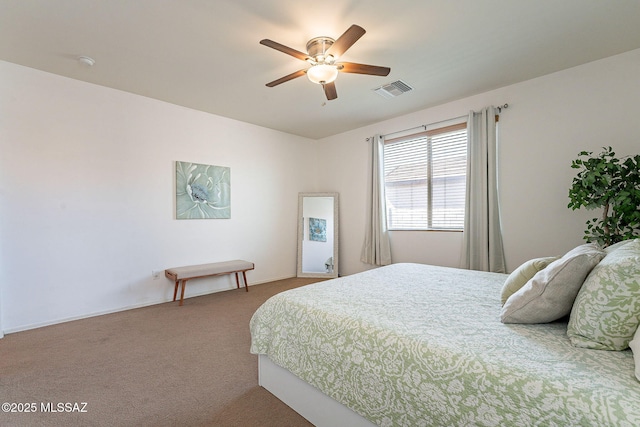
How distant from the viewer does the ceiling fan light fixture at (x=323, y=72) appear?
7.45 feet

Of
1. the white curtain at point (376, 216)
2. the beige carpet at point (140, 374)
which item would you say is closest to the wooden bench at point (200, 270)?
the beige carpet at point (140, 374)

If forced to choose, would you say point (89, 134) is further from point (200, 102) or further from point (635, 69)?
point (635, 69)

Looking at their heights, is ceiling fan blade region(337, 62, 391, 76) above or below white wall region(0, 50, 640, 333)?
above

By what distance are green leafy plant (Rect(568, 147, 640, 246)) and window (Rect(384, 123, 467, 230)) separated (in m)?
1.30

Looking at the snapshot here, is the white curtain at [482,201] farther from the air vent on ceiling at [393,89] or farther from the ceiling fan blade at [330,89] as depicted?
the ceiling fan blade at [330,89]

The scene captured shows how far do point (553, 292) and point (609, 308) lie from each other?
22cm

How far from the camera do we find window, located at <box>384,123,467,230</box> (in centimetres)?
375

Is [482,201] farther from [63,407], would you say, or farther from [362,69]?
[63,407]

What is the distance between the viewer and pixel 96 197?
327cm

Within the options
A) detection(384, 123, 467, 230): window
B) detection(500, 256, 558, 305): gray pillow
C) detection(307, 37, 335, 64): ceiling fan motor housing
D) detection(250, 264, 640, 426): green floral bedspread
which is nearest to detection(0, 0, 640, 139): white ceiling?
detection(307, 37, 335, 64): ceiling fan motor housing

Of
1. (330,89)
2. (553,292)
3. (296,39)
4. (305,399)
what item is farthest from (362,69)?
(305,399)

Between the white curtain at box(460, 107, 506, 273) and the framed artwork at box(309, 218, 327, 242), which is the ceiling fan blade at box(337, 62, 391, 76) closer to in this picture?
the white curtain at box(460, 107, 506, 273)

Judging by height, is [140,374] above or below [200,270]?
below

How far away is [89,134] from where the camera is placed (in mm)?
3227
